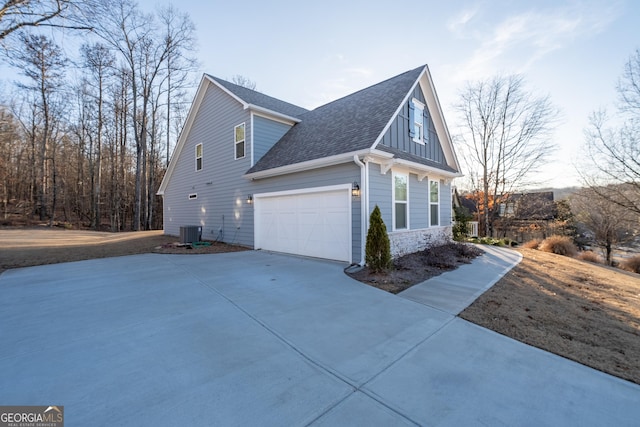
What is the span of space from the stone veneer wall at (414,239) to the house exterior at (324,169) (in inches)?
1.3

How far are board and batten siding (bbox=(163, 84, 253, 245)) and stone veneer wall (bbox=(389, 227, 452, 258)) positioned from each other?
5670mm

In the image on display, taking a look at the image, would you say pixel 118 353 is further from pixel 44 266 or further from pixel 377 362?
pixel 44 266

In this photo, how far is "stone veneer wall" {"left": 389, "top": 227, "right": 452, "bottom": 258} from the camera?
25.6 ft

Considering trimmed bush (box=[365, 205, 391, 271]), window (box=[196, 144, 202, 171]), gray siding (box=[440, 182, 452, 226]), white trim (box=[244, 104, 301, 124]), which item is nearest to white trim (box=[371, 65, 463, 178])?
gray siding (box=[440, 182, 452, 226])

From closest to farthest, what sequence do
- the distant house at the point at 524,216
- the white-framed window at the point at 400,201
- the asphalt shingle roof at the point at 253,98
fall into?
the white-framed window at the point at 400,201 < the asphalt shingle roof at the point at 253,98 < the distant house at the point at 524,216

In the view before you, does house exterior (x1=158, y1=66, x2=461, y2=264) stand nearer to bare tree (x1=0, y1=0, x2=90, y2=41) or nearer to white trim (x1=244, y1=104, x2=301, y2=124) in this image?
white trim (x1=244, y1=104, x2=301, y2=124)

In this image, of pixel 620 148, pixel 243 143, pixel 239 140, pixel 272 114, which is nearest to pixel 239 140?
pixel 239 140

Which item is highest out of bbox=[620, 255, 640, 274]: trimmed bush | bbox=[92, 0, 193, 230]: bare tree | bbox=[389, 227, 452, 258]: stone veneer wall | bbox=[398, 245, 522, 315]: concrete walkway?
bbox=[92, 0, 193, 230]: bare tree

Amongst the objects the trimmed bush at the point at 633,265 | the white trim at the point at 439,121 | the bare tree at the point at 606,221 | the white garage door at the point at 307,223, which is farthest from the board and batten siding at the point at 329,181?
the bare tree at the point at 606,221

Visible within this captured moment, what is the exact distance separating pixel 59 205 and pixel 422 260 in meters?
36.0

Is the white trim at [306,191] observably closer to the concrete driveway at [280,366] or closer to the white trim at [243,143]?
the white trim at [243,143]

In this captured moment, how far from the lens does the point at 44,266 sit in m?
7.26

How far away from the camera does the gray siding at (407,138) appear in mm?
8078

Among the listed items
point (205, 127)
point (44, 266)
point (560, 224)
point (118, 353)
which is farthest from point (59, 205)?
point (560, 224)
